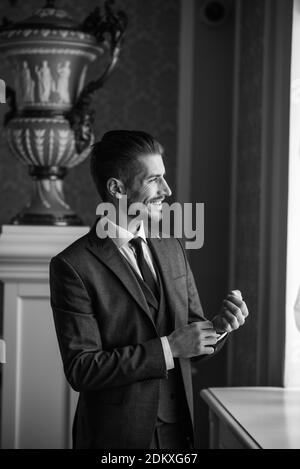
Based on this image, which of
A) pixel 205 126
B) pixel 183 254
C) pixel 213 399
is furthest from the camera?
pixel 205 126

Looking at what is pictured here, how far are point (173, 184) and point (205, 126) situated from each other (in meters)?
0.31

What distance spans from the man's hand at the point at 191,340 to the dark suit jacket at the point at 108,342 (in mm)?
34

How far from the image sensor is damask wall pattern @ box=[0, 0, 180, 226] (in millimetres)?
3529

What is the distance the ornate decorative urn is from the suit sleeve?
55.7 inches

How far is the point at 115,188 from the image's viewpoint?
1.61 m

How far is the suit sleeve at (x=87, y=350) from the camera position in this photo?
4.99 feet

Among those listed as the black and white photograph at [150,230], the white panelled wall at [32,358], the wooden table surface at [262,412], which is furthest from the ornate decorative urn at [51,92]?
the wooden table surface at [262,412]

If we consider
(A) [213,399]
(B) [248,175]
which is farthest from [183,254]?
(B) [248,175]

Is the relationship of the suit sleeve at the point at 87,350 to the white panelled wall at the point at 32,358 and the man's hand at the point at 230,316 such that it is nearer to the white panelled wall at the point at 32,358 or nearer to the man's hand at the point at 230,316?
the man's hand at the point at 230,316

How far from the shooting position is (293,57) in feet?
7.97

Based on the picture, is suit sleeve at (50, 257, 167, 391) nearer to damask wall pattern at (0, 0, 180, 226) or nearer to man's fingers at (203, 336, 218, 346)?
man's fingers at (203, 336, 218, 346)

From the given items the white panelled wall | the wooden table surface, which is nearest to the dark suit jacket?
the wooden table surface

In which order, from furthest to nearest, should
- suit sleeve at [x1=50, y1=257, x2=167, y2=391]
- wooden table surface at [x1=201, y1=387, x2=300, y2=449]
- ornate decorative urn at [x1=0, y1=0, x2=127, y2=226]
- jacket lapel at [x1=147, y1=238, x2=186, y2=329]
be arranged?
1. ornate decorative urn at [x1=0, y1=0, x2=127, y2=226]
2. wooden table surface at [x1=201, y1=387, x2=300, y2=449]
3. jacket lapel at [x1=147, y1=238, x2=186, y2=329]
4. suit sleeve at [x1=50, y1=257, x2=167, y2=391]

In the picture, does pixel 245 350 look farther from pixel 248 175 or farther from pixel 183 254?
pixel 183 254
